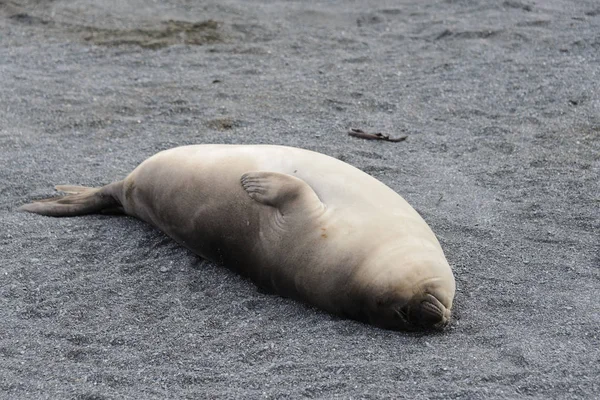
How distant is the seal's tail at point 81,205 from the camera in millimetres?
4641

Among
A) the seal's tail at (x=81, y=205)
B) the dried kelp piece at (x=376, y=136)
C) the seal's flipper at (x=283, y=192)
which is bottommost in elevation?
the seal's tail at (x=81, y=205)

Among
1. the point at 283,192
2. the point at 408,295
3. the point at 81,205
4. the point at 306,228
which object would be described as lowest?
the point at 81,205

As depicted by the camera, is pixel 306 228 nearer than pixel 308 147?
Yes

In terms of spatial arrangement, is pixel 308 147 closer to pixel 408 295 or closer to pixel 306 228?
pixel 306 228

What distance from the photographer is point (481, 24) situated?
792 centimetres

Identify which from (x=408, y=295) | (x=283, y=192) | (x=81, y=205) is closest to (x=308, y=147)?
(x=81, y=205)

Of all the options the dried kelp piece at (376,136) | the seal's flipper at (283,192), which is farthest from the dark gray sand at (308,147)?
the seal's flipper at (283,192)

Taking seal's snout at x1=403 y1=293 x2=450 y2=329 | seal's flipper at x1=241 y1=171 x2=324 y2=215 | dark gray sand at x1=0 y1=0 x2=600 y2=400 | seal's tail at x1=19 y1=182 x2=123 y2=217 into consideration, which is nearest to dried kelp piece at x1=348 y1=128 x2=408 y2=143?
dark gray sand at x1=0 y1=0 x2=600 y2=400

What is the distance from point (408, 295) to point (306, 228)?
564mm

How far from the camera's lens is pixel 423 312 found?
11.0 feet

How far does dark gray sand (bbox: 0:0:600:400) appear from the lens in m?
3.25

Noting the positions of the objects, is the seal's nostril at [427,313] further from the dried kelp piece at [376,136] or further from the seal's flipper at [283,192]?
the dried kelp piece at [376,136]

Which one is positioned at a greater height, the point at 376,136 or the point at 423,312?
the point at 376,136

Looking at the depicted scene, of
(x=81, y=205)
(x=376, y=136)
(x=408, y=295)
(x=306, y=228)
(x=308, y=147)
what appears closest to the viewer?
(x=408, y=295)
